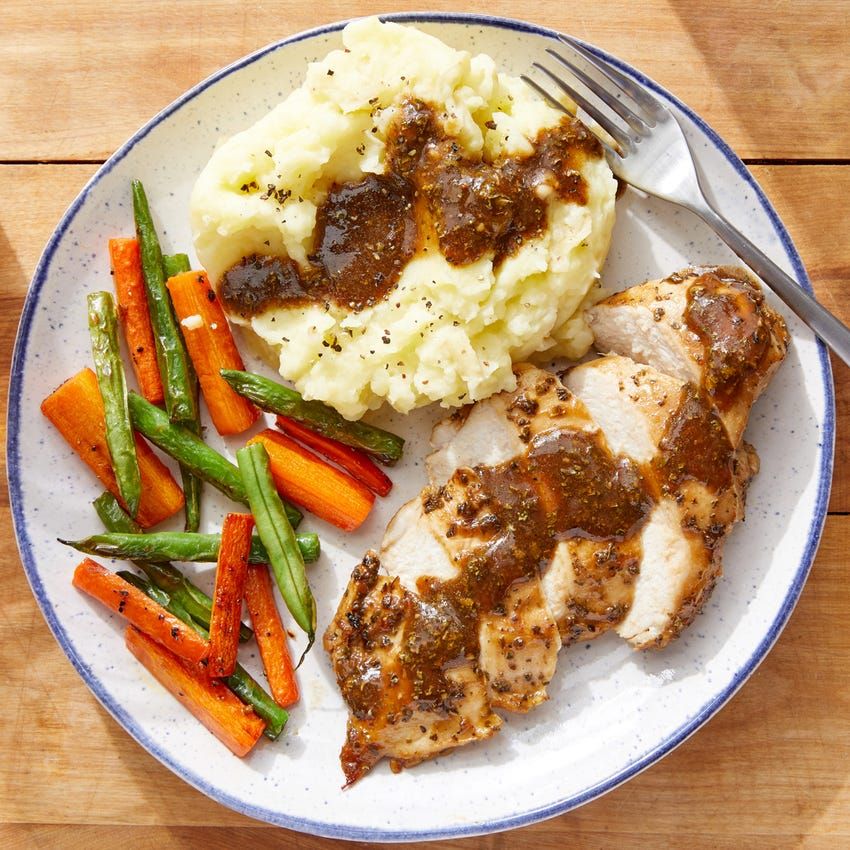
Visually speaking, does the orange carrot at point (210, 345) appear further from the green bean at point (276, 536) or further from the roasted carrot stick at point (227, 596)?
the roasted carrot stick at point (227, 596)

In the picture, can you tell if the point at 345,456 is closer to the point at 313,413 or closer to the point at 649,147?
the point at 313,413

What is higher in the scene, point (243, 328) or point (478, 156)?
point (478, 156)

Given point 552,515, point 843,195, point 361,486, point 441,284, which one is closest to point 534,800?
point 552,515

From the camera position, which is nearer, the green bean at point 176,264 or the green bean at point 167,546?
the green bean at point 167,546

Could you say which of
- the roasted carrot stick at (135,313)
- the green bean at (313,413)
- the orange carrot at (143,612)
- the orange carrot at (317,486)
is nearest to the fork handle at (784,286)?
the green bean at (313,413)

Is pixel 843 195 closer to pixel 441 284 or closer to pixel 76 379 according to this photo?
pixel 441 284
